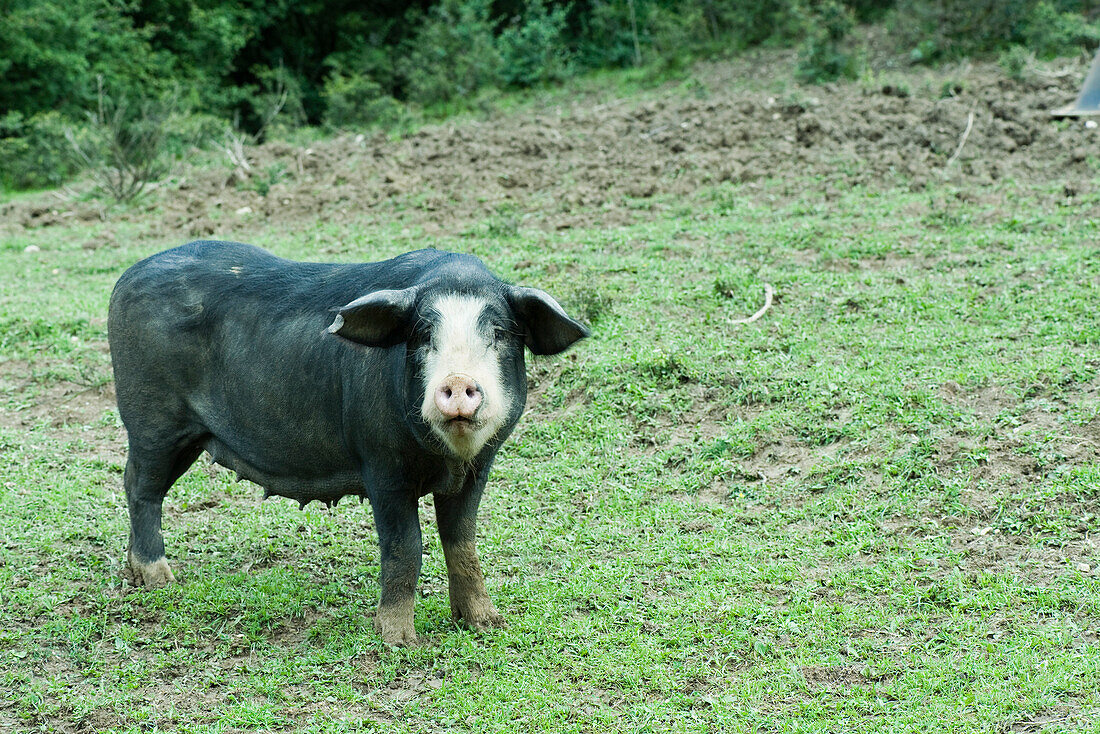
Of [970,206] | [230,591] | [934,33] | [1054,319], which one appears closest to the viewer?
[230,591]

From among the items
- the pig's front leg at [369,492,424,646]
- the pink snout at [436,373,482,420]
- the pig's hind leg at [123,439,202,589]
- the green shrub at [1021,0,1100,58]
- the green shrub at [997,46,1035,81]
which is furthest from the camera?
the green shrub at [1021,0,1100,58]

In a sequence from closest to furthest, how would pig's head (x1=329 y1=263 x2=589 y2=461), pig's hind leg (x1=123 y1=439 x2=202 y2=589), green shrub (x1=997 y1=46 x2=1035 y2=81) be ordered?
1. pig's head (x1=329 y1=263 x2=589 y2=461)
2. pig's hind leg (x1=123 y1=439 x2=202 y2=589)
3. green shrub (x1=997 y1=46 x2=1035 y2=81)

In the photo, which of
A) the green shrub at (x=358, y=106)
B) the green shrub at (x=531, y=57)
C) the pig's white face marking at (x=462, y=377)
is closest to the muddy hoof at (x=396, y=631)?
the pig's white face marking at (x=462, y=377)

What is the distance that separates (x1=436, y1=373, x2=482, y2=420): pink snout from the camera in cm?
372

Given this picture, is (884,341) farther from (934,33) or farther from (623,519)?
(934,33)

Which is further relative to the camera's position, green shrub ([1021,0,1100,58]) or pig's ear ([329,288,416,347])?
green shrub ([1021,0,1100,58])

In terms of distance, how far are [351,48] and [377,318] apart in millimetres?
23098

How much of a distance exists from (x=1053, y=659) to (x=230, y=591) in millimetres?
3508

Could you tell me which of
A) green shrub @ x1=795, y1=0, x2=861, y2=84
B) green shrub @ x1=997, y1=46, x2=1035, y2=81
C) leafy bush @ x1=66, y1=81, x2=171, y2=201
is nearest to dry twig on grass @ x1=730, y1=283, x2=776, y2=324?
green shrub @ x1=997, y1=46, x2=1035, y2=81

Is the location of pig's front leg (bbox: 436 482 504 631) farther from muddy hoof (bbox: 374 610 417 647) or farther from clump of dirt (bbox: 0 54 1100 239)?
clump of dirt (bbox: 0 54 1100 239)

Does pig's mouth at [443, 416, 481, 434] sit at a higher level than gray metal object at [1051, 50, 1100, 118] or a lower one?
lower

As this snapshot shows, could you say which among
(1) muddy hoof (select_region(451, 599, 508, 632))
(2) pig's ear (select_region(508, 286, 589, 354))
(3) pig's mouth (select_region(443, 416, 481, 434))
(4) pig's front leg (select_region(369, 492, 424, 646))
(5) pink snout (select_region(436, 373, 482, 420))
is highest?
(2) pig's ear (select_region(508, 286, 589, 354))

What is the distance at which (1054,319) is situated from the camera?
7.04 metres

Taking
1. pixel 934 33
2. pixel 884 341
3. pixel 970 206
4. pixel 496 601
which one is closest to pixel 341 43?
pixel 934 33
